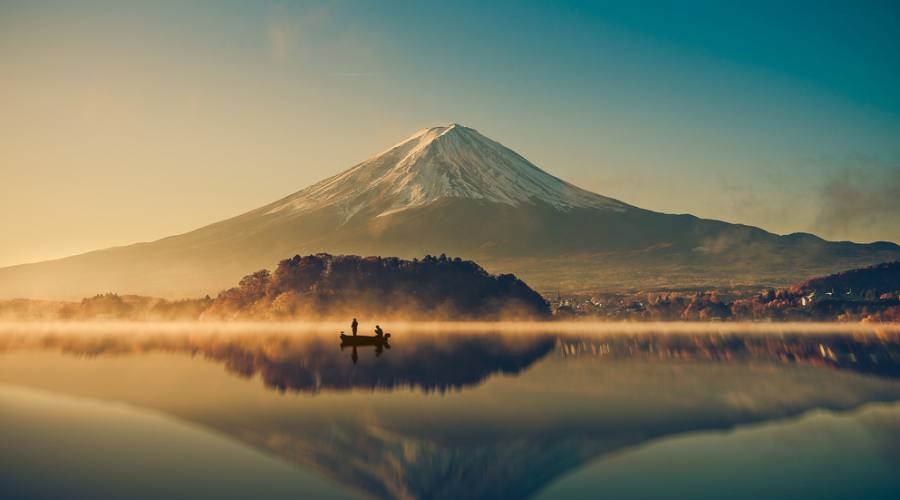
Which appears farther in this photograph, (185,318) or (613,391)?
(185,318)

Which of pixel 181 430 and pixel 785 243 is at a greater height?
pixel 785 243

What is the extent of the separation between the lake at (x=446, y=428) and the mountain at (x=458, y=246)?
111 metres

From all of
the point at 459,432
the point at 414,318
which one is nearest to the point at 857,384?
the point at 459,432

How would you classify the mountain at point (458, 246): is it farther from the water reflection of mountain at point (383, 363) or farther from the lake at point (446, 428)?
the lake at point (446, 428)

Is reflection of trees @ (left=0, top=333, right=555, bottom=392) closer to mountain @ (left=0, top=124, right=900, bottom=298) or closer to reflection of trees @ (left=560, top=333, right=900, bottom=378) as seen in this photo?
reflection of trees @ (left=560, top=333, right=900, bottom=378)

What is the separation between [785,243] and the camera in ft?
639

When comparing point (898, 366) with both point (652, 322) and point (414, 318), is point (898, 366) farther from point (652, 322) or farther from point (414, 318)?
point (652, 322)

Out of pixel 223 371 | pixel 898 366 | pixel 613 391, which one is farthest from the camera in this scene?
pixel 898 366

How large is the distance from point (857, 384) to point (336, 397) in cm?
1848

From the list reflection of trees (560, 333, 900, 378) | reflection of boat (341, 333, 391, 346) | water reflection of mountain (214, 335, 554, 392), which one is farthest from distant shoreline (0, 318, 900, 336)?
reflection of boat (341, 333, 391, 346)

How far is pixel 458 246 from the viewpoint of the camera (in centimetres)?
16775

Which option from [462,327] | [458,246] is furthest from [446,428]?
[458,246]

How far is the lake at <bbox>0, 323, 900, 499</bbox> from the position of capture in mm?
→ 13852

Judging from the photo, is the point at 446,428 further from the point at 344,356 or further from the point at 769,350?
the point at 769,350
